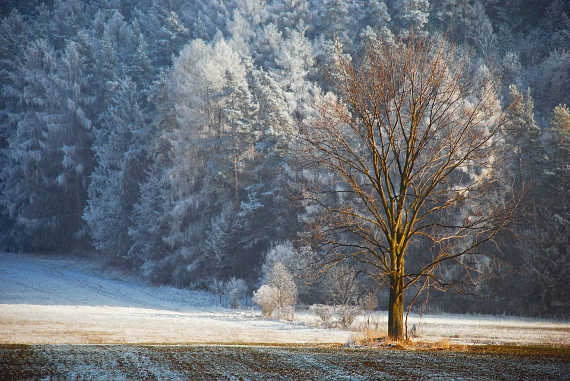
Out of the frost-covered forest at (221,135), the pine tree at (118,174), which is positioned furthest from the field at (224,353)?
the pine tree at (118,174)

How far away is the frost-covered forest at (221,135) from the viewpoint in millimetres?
24469

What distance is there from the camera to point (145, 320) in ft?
56.0

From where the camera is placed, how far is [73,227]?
42.5m

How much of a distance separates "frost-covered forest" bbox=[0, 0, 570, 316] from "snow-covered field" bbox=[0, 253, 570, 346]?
284 cm

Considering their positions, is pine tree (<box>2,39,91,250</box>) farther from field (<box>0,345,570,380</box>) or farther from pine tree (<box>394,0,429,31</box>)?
field (<box>0,345,570,380</box>)

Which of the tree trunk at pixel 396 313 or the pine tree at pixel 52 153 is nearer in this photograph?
the tree trunk at pixel 396 313

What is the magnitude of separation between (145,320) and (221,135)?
17164 mm

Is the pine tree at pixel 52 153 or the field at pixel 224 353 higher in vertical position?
the pine tree at pixel 52 153

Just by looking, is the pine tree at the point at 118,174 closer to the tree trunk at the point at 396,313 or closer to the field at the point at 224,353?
the field at the point at 224,353

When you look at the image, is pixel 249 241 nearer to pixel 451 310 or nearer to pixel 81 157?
pixel 451 310

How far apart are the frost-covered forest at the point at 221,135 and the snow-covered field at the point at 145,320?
9.31 feet

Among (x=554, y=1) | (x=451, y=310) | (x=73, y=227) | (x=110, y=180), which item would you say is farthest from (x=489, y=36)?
(x=73, y=227)

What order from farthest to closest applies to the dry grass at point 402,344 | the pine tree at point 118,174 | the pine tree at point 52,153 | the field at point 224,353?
1. the pine tree at point 52,153
2. the pine tree at point 118,174
3. the dry grass at point 402,344
4. the field at point 224,353

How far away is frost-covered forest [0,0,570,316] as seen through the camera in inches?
963
